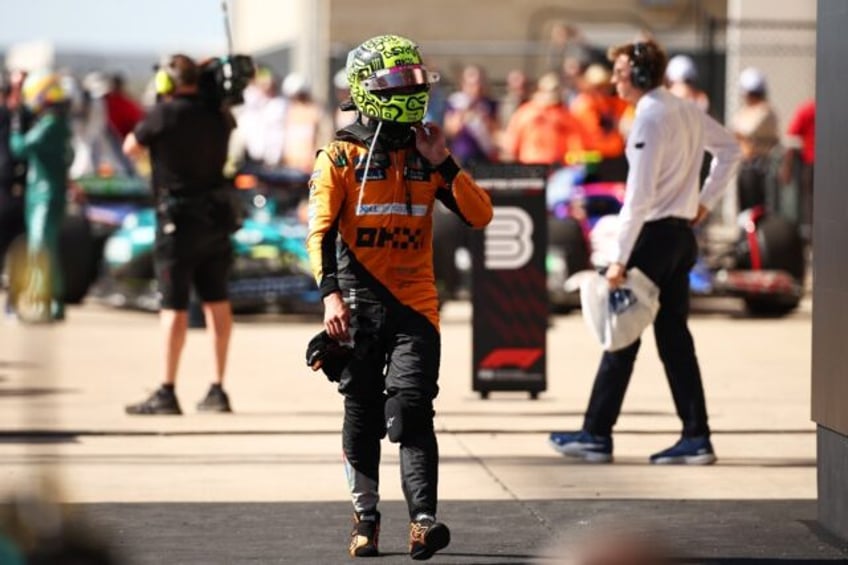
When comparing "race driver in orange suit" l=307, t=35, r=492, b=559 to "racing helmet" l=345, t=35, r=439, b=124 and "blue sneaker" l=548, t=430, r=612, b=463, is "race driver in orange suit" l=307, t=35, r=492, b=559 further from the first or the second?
"blue sneaker" l=548, t=430, r=612, b=463

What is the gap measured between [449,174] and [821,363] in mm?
1697

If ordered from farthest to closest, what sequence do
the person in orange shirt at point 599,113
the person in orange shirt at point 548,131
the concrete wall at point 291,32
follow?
the concrete wall at point 291,32 < the person in orange shirt at point 599,113 < the person in orange shirt at point 548,131

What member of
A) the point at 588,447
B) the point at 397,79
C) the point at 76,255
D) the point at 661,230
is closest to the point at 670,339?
the point at 661,230

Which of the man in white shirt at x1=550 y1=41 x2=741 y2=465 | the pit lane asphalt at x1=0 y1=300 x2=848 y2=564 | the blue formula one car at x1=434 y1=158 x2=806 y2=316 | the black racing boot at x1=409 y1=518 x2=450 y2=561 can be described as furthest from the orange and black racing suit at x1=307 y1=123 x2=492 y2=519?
the blue formula one car at x1=434 y1=158 x2=806 y2=316

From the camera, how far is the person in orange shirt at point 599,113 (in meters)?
19.6

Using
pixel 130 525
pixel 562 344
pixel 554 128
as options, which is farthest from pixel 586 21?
pixel 130 525

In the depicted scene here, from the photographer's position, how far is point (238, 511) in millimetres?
8055

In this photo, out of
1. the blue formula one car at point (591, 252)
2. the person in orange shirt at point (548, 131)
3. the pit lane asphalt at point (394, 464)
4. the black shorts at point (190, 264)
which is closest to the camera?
the pit lane asphalt at point (394, 464)

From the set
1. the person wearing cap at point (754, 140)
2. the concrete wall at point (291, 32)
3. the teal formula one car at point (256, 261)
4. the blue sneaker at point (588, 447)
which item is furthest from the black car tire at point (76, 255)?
the concrete wall at point (291, 32)

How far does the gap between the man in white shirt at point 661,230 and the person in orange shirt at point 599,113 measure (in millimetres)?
10023

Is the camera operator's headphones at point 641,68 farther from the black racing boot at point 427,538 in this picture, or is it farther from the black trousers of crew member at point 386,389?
the black racing boot at point 427,538

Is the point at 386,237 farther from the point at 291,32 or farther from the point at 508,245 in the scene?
the point at 291,32

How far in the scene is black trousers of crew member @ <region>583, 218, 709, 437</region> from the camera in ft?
30.2

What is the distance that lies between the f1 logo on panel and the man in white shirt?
91.8 inches
